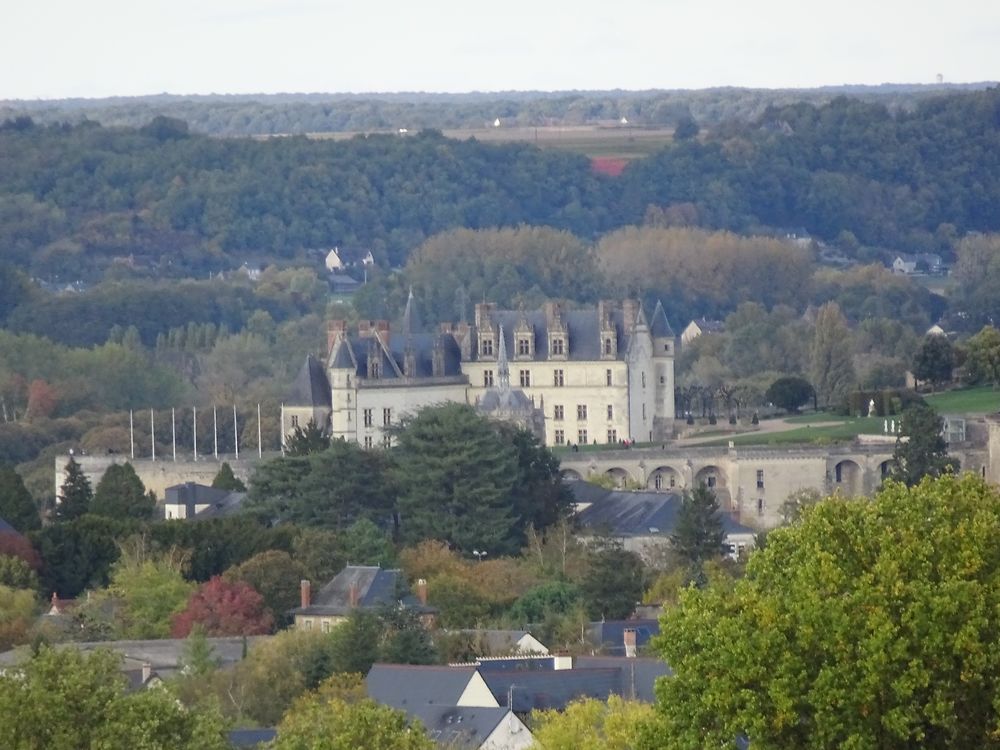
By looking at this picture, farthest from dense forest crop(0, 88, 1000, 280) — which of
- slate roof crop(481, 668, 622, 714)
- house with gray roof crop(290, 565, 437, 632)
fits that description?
slate roof crop(481, 668, 622, 714)

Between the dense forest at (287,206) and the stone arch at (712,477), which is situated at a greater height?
the stone arch at (712,477)

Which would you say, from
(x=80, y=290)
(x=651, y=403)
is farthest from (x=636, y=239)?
(x=651, y=403)

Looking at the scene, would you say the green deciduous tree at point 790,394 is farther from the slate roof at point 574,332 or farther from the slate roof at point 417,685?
the slate roof at point 417,685

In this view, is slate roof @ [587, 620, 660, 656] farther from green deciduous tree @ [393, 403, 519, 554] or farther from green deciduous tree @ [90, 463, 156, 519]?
green deciduous tree @ [90, 463, 156, 519]

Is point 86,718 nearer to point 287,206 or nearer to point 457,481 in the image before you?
point 457,481

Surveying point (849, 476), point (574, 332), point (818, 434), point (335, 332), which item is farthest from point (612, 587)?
point (335, 332)

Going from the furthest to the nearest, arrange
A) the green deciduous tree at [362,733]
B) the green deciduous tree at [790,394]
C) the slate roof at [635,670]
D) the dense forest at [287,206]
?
the dense forest at [287,206], the green deciduous tree at [790,394], the slate roof at [635,670], the green deciduous tree at [362,733]

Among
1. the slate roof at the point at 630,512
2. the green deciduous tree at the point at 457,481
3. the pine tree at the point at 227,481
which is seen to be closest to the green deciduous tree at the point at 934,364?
the slate roof at the point at 630,512
